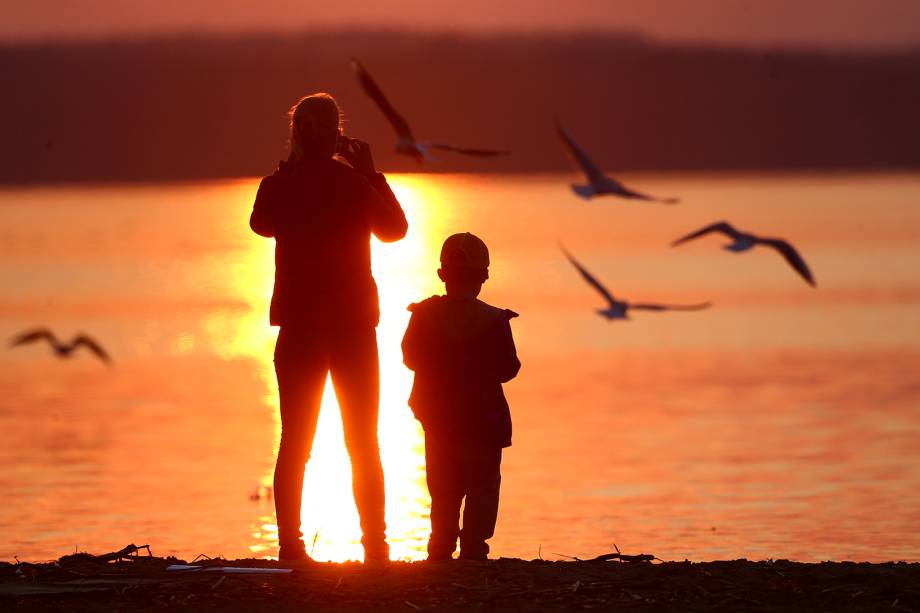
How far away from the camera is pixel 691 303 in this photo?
124 ft

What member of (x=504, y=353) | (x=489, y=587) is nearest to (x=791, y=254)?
(x=504, y=353)

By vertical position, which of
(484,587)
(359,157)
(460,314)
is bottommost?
(484,587)

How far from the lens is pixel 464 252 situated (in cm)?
894

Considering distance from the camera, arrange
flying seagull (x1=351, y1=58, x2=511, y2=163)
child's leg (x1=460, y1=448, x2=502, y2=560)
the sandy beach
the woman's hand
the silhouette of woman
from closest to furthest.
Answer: the sandy beach → the silhouette of woman → the woman's hand → child's leg (x1=460, y1=448, x2=502, y2=560) → flying seagull (x1=351, y1=58, x2=511, y2=163)

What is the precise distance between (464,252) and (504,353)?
0.47m

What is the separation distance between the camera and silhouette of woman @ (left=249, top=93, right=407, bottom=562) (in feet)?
28.4

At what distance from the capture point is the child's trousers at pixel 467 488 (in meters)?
9.05

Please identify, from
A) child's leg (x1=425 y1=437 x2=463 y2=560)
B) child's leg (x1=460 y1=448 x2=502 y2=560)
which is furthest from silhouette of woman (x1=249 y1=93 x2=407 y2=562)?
child's leg (x1=460 y1=448 x2=502 y2=560)

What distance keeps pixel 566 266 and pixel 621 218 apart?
115 ft

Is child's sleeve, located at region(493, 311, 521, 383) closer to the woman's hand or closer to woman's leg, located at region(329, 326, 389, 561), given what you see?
woman's leg, located at region(329, 326, 389, 561)

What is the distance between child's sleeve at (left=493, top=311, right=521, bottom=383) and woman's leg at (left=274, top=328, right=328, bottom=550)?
776mm

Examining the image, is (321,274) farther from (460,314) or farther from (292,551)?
(292,551)

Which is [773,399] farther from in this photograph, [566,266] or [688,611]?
[566,266]

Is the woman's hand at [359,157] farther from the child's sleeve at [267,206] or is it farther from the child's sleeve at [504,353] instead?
the child's sleeve at [504,353]
